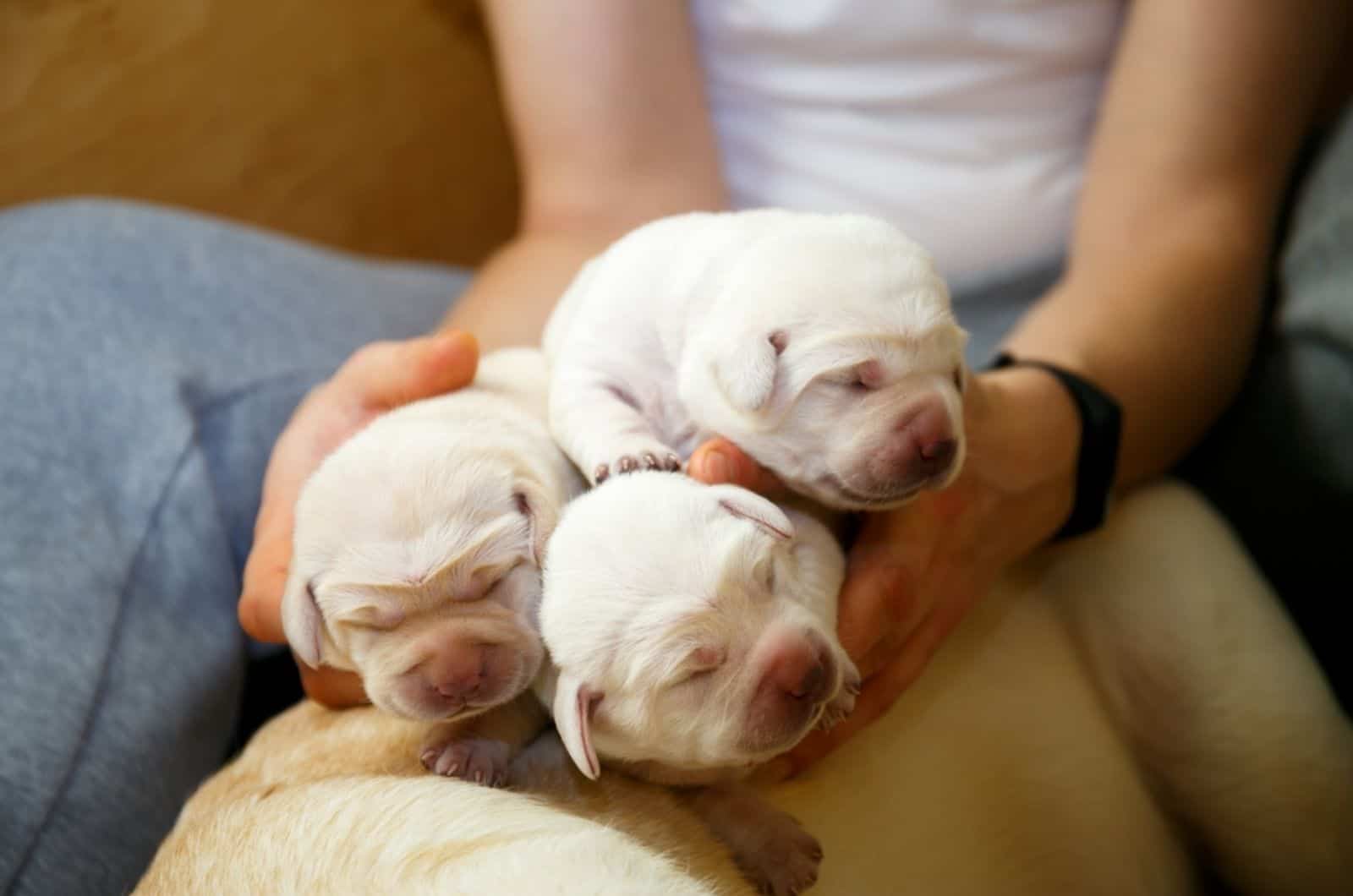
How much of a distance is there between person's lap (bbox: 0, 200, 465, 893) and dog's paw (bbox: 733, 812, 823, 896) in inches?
26.7

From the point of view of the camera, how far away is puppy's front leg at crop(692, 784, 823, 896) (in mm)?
993

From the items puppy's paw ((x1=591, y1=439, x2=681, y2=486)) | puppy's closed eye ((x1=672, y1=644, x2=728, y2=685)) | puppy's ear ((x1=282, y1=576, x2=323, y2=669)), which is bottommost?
puppy's closed eye ((x1=672, y1=644, x2=728, y2=685))

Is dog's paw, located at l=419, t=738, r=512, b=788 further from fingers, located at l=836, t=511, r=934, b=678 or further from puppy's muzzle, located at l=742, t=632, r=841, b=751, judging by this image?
fingers, located at l=836, t=511, r=934, b=678

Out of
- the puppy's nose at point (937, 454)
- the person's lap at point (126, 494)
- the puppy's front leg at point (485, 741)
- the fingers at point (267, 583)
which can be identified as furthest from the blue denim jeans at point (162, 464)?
the puppy's nose at point (937, 454)

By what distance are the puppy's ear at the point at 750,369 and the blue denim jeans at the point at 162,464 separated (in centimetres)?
75

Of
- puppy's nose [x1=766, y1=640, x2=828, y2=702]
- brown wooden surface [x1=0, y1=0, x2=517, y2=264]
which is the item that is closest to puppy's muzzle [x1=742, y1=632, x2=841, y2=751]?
puppy's nose [x1=766, y1=640, x2=828, y2=702]

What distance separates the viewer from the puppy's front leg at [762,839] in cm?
99

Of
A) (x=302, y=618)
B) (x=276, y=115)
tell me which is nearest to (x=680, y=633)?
(x=302, y=618)

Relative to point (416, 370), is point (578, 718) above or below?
below

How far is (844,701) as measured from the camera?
0.96 meters

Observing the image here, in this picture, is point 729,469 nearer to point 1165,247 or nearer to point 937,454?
point 937,454

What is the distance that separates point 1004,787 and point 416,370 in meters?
0.83

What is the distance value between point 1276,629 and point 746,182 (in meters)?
1.09

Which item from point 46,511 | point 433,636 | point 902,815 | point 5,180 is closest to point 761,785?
point 902,815
